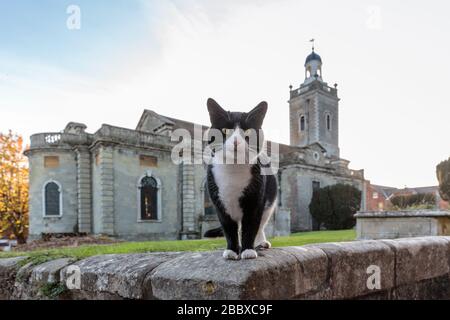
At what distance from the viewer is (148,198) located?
1870 centimetres

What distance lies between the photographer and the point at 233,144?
1.97 metres

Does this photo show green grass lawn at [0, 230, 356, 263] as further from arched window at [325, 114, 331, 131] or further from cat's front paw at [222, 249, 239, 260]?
arched window at [325, 114, 331, 131]

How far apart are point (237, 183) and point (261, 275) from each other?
613mm

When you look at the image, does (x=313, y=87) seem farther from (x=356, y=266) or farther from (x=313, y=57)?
(x=356, y=266)

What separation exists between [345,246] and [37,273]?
2.90 metres

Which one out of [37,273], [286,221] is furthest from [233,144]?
[286,221]

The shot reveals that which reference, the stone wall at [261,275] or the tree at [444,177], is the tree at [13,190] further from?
the tree at [444,177]

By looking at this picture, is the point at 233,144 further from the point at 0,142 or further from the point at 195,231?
the point at 0,142

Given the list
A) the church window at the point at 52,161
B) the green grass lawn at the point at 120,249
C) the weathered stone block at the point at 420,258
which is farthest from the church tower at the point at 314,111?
the weathered stone block at the point at 420,258

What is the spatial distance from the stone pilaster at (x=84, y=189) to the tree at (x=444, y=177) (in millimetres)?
26580

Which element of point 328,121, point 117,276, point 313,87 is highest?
point 313,87

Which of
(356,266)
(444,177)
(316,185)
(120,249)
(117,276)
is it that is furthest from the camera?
(316,185)

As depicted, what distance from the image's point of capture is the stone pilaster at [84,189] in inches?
705

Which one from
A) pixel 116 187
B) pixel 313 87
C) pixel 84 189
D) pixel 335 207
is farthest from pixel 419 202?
pixel 84 189
